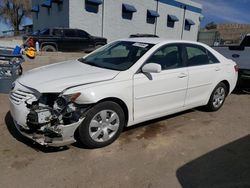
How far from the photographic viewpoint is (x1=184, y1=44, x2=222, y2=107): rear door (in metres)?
5.07

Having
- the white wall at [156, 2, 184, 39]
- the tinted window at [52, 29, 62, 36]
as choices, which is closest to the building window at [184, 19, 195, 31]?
the white wall at [156, 2, 184, 39]

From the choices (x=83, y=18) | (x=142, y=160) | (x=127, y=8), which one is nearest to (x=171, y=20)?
(x=127, y=8)

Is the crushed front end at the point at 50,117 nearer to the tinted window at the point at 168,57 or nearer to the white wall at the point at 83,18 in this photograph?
the tinted window at the point at 168,57

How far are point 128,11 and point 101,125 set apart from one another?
809 inches

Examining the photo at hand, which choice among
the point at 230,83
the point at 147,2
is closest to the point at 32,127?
the point at 230,83

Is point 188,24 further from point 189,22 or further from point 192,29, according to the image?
point 192,29

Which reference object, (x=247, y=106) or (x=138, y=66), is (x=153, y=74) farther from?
(x=247, y=106)

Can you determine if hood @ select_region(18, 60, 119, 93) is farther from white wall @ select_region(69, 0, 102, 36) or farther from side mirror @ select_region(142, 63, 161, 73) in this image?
white wall @ select_region(69, 0, 102, 36)

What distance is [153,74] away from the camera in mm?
4383

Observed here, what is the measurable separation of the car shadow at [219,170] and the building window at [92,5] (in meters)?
17.8

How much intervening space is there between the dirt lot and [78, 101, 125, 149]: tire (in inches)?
5.4

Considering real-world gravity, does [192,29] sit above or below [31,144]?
above

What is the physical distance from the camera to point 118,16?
22688 millimetres

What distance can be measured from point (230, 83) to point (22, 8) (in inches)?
1630
